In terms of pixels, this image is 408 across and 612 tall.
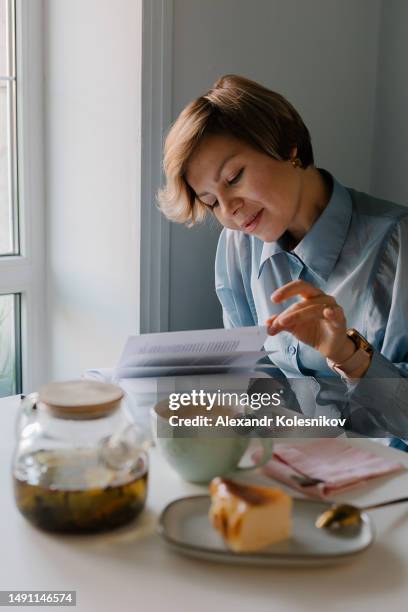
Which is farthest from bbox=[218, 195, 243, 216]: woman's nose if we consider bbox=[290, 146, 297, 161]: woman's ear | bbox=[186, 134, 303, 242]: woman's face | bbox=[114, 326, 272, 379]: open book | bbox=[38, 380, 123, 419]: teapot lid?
bbox=[38, 380, 123, 419]: teapot lid

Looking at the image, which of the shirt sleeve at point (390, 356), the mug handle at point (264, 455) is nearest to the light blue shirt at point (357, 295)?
the shirt sleeve at point (390, 356)

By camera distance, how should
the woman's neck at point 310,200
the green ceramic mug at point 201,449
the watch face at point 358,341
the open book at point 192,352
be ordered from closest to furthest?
the green ceramic mug at point 201,449, the open book at point 192,352, the watch face at point 358,341, the woman's neck at point 310,200

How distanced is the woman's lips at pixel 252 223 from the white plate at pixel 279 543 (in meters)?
0.74

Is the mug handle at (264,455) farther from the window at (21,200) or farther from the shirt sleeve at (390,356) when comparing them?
the window at (21,200)

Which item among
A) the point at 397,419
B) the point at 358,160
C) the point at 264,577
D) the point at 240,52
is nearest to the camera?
the point at 264,577

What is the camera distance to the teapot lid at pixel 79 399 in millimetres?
798

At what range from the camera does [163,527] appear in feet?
2.63

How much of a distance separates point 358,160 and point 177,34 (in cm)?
68

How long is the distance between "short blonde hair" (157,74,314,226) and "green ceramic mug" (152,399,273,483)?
2.12ft

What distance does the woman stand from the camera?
1.41 meters

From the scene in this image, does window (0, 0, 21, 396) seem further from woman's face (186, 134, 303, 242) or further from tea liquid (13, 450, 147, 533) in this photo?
tea liquid (13, 450, 147, 533)

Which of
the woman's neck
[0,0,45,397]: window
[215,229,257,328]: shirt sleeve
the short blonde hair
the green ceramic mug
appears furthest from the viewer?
[0,0,45,397]: window

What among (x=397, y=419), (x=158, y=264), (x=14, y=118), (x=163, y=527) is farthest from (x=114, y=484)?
(x=14, y=118)

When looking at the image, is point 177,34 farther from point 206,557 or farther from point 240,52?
point 206,557
